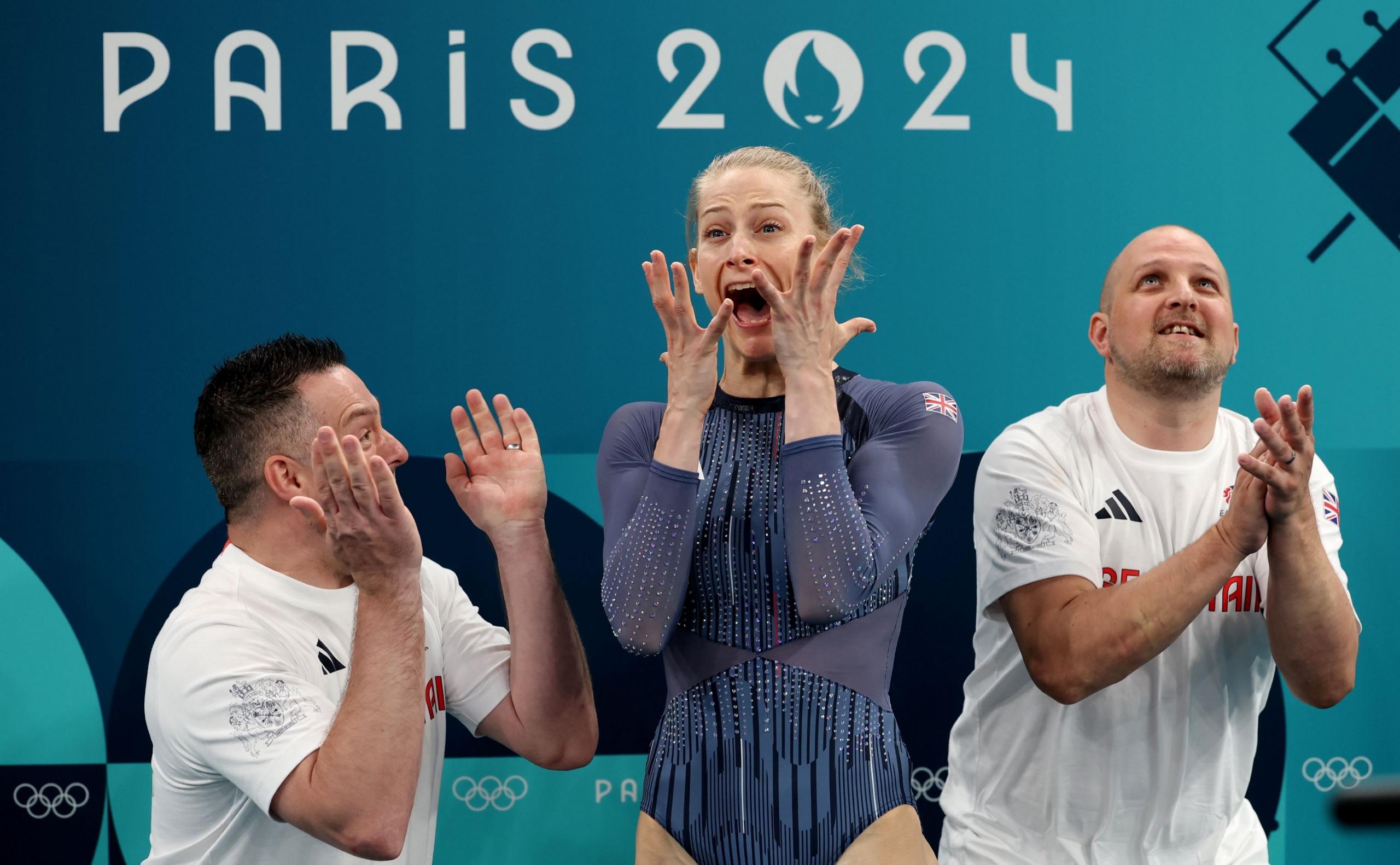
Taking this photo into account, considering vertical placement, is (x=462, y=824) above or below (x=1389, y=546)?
below

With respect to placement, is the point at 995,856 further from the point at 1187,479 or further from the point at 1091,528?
the point at 1187,479

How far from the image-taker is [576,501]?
289 centimetres

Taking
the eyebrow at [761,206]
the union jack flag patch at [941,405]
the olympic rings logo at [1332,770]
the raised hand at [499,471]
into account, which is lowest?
the olympic rings logo at [1332,770]

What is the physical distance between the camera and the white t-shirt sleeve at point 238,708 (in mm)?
1880

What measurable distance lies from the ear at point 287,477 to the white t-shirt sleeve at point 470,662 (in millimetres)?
365

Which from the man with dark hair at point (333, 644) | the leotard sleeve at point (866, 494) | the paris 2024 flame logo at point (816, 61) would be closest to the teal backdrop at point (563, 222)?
the paris 2024 flame logo at point (816, 61)

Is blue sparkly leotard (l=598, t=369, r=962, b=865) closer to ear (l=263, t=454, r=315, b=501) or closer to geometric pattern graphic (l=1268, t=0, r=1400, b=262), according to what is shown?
ear (l=263, t=454, r=315, b=501)

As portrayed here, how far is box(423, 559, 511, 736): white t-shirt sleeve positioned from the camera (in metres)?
2.32

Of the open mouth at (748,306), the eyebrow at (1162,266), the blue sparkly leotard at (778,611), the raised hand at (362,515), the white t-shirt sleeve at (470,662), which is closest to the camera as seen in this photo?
the raised hand at (362,515)

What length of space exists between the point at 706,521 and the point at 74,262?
5.65 ft

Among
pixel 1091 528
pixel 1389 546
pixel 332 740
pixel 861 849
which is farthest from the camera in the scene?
pixel 1389 546

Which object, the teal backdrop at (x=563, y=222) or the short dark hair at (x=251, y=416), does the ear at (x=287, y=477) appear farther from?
the teal backdrop at (x=563, y=222)

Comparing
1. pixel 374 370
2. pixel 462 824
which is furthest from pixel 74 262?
pixel 462 824

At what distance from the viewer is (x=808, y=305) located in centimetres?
204
